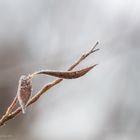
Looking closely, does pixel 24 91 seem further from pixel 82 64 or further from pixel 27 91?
pixel 82 64

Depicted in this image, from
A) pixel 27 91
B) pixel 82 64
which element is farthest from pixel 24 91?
pixel 82 64

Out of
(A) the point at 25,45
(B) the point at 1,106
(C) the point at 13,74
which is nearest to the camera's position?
(B) the point at 1,106

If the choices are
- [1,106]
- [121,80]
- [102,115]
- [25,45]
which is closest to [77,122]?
[102,115]

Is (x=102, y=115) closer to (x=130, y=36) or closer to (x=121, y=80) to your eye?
(x=121, y=80)

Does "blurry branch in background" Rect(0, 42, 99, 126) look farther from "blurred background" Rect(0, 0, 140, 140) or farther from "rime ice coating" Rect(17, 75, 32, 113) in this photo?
"blurred background" Rect(0, 0, 140, 140)

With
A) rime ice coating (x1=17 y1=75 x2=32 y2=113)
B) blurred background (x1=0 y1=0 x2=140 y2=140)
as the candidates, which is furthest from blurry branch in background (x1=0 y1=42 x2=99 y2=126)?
blurred background (x1=0 y1=0 x2=140 y2=140)

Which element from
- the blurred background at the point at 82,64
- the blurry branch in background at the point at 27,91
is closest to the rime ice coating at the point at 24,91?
the blurry branch in background at the point at 27,91
